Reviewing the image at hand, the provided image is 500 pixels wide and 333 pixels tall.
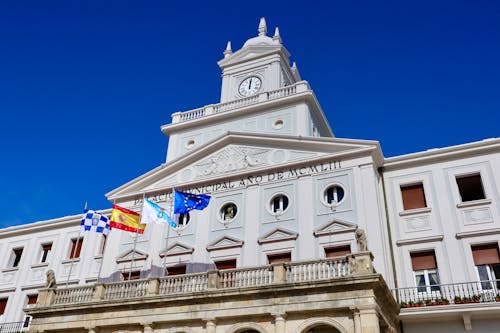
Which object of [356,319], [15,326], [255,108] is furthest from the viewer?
[255,108]

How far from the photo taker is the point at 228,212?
2323 centimetres

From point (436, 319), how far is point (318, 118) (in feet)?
44.7

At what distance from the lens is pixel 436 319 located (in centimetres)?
1808

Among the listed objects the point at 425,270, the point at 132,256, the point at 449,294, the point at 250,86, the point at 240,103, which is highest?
the point at 250,86

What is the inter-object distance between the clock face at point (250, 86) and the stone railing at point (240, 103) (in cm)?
323

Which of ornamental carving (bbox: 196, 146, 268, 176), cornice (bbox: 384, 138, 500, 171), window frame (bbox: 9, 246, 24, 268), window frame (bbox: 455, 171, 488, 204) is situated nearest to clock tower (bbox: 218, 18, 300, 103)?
ornamental carving (bbox: 196, 146, 268, 176)

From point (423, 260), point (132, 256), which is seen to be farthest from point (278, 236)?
point (132, 256)

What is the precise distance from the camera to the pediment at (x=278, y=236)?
68.6 ft

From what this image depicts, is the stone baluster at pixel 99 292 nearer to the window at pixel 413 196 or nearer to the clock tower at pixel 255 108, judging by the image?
the clock tower at pixel 255 108

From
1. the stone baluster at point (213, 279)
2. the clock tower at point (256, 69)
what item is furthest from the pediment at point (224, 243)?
the clock tower at point (256, 69)

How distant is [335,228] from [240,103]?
11.2m

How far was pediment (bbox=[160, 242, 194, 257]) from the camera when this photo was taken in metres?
22.6

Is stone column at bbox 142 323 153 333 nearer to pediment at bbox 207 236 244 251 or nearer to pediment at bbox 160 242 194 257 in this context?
pediment at bbox 160 242 194 257

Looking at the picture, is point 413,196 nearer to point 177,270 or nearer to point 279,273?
point 279,273
